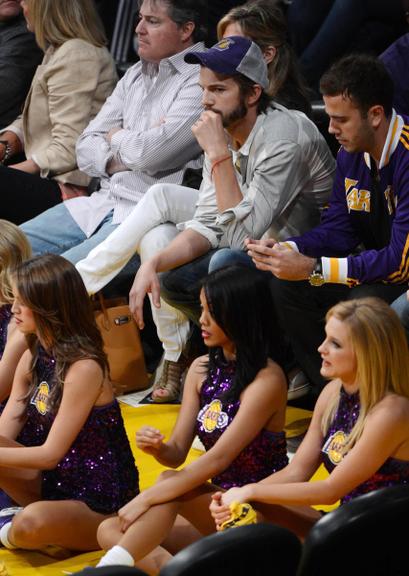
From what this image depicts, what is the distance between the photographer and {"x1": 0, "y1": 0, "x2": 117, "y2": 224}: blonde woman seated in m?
5.76

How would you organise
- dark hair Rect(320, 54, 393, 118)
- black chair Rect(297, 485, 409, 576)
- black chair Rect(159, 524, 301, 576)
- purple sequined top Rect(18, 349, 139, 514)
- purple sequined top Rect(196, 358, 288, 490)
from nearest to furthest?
black chair Rect(159, 524, 301, 576) < black chair Rect(297, 485, 409, 576) < purple sequined top Rect(196, 358, 288, 490) < purple sequined top Rect(18, 349, 139, 514) < dark hair Rect(320, 54, 393, 118)

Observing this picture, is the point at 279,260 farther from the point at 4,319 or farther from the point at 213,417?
the point at 4,319

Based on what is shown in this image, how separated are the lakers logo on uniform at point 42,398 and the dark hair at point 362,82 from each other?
135cm

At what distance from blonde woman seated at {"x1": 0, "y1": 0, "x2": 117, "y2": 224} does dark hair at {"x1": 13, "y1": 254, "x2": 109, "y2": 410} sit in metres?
2.10

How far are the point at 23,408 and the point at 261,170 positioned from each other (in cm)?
128

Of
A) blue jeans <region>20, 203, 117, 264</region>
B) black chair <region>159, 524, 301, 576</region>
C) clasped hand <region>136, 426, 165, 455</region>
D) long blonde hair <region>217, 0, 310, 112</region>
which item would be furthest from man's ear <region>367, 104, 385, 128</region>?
black chair <region>159, 524, 301, 576</region>

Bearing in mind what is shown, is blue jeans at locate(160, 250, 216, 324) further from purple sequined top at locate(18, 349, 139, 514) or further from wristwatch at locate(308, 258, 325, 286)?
purple sequined top at locate(18, 349, 139, 514)

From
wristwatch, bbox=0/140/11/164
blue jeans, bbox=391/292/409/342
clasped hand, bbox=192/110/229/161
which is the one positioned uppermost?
clasped hand, bbox=192/110/229/161

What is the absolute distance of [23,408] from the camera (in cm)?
381

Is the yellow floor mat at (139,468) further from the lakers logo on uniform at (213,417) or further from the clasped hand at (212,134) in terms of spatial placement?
the clasped hand at (212,134)

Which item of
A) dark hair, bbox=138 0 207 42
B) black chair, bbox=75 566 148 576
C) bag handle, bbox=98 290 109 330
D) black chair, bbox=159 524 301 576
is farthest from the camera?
dark hair, bbox=138 0 207 42

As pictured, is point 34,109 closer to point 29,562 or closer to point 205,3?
point 205,3

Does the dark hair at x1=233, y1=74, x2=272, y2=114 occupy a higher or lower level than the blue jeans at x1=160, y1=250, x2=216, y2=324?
higher

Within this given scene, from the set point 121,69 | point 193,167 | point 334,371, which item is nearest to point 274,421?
point 334,371
